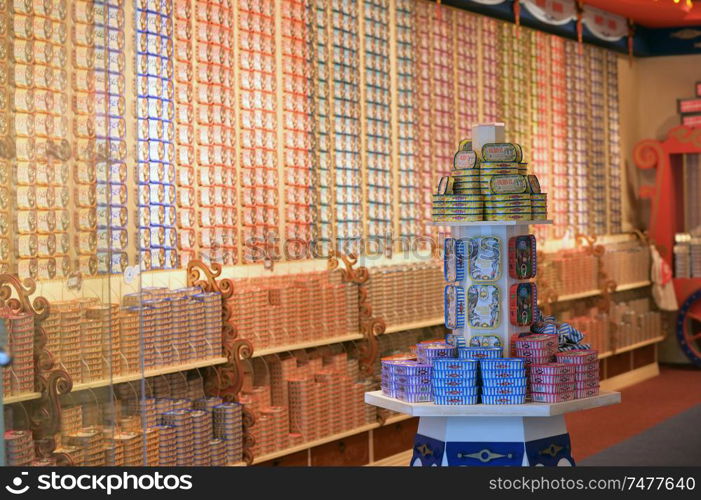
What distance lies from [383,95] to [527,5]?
7.12 ft

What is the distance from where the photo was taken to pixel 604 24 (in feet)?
35.3

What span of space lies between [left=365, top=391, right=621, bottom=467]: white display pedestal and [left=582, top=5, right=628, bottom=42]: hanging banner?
6416 mm

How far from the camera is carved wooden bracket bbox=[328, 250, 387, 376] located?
23.2 feet

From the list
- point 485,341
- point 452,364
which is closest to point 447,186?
point 485,341

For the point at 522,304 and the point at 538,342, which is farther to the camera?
the point at 522,304

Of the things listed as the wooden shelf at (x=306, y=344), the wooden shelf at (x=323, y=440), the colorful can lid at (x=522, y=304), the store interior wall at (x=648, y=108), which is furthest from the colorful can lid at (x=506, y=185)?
the store interior wall at (x=648, y=108)

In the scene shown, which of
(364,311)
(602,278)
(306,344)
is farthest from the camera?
(602,278)

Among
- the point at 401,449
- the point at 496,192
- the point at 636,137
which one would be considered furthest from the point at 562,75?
the point at 496,192

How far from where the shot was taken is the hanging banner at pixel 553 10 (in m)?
9.40

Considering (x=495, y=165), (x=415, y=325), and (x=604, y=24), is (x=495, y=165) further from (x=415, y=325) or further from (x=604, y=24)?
(x=604, y=24)

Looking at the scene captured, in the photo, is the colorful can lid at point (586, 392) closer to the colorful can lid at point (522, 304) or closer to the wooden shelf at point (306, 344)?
the colorful can lid at point (522, 304)

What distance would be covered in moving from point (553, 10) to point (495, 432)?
5.92m

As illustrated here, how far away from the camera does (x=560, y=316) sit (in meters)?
9.88

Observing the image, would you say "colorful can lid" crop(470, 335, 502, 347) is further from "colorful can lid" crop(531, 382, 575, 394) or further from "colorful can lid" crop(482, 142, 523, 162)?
"colorful can lid" crop(482, 142, 523, 162)
